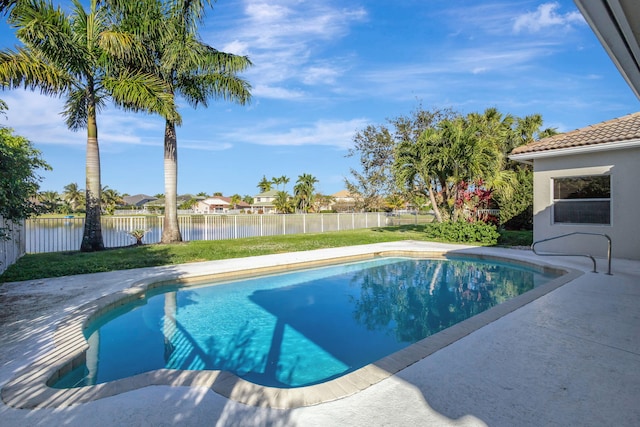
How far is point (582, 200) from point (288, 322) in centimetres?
1017

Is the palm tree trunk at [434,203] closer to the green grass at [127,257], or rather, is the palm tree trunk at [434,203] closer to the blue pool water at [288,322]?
the green grass at [127,257]

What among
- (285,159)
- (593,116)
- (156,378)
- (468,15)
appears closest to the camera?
(156,378)

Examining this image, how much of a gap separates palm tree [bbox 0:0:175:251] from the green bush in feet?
41.6

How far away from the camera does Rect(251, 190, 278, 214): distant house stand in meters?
61.3

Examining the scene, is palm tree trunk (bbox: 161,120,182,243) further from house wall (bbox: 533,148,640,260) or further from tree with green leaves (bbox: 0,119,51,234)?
house wall (bbox: 533,148,640,260)

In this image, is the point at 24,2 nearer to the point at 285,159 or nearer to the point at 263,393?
the point at 263,393

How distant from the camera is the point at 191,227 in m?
16.9

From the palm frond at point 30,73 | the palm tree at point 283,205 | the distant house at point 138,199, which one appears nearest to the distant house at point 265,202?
the palm tree at point 283,205

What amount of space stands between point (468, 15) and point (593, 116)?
14.5 m

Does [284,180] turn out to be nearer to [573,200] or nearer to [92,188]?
[92,188]

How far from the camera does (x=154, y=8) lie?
11562 mm

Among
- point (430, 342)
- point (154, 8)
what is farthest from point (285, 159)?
point (430, 342)

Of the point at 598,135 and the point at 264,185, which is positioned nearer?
the point at 598,135

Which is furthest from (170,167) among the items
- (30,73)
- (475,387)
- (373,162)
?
(373,162)
